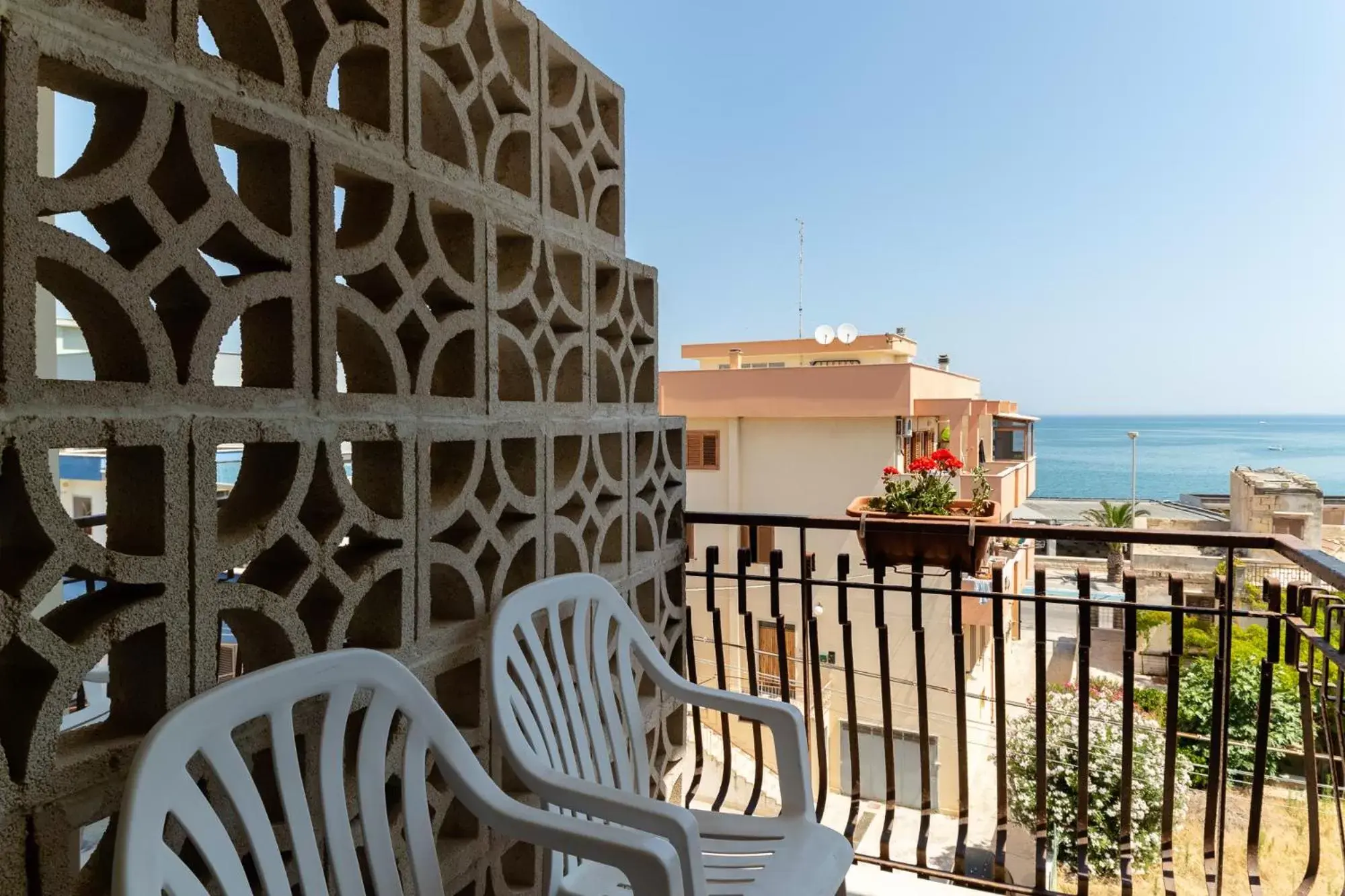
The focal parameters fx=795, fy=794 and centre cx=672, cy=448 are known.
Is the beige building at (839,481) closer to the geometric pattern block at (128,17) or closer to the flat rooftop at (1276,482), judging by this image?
the flat rooftop at (1276,482)

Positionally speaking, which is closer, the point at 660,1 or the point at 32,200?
the point at 32,200

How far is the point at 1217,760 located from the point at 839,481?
33.3 feet

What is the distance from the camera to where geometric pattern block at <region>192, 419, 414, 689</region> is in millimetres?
992

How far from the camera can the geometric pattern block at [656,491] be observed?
217 cm

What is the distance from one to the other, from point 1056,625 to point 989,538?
23061 mm

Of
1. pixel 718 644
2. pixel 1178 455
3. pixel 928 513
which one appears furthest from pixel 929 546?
pixel 1178 455

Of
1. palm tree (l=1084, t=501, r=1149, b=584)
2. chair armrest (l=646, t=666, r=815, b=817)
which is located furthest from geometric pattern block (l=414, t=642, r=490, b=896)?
palm tree (l=1084, t=501, r=1149, b=584)

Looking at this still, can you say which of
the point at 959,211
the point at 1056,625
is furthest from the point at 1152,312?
the point at 1056,625

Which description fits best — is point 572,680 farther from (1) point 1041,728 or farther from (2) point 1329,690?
(2) point 1329,690

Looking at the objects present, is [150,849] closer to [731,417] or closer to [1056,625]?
[731,417]

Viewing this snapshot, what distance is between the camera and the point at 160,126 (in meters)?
0.93

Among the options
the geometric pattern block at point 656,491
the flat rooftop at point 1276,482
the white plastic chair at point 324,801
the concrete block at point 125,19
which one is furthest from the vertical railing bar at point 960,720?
Result: the flat rooftop at point 1276,482

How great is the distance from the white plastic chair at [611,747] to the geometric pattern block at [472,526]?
99mm

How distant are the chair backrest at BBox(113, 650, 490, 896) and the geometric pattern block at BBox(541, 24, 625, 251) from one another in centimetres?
114
